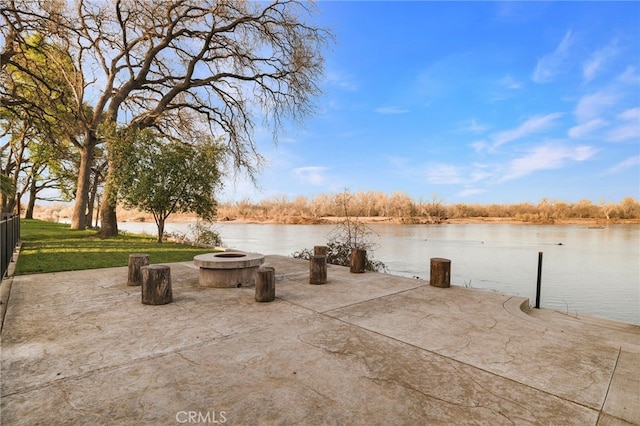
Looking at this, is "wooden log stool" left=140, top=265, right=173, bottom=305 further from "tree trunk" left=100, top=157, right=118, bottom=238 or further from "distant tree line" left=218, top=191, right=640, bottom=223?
"distant tree line" left=218, top=191, right=640, bottom=223

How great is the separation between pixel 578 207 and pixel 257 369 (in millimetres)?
55215

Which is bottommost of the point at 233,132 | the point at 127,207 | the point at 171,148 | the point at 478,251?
the point at 478,251

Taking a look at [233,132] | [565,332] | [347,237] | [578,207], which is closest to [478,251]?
[347,237]

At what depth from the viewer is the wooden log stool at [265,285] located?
4906mm

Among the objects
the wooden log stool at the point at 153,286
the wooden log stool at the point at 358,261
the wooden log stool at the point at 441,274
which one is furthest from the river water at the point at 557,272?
the wooden log stool at the point at 153,286

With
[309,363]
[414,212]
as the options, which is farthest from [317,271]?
[414,212]

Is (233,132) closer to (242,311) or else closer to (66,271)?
(66,271)

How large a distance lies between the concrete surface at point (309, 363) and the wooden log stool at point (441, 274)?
1.00 m

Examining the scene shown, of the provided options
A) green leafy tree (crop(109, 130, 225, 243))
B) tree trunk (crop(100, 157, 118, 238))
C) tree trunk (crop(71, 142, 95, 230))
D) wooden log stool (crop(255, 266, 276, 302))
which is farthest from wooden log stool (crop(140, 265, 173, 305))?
tree trunk (crop(71, 142, 95, 230))

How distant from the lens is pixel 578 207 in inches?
1785

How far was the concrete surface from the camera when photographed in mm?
2246

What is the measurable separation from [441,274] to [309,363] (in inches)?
155

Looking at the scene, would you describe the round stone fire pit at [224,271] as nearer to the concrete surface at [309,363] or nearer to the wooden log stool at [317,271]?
the concrete surface at [309,363]

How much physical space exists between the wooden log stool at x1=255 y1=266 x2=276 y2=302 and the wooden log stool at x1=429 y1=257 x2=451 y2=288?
2.95 metres
